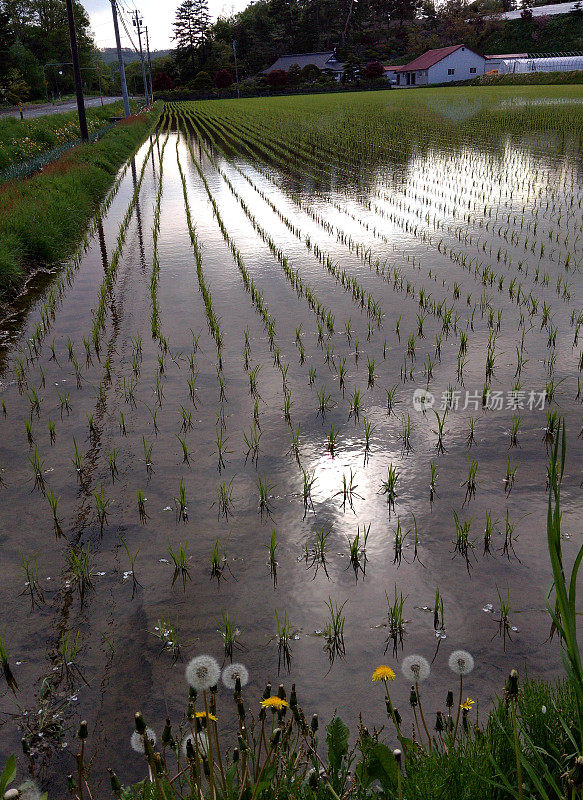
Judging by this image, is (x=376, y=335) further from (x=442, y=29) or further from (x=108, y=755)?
(x=442, y=29)

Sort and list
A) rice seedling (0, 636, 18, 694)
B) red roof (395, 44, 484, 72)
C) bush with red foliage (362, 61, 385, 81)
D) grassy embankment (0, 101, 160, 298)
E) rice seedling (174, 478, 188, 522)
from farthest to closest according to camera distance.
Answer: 1. bush with red foliage (362, 61, 385, 81)
2. red roof (395, 44, 484, 72)
3. grassy embankment (0, 101, 160, 298)
4. rice seedling (174, 478, 188, 522)
5. rice seedling (0, 636, 18, 694)

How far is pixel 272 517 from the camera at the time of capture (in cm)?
358

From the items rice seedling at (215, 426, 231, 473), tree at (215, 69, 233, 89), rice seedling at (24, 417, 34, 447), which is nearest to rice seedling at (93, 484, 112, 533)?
rice seedling at (215, 426, 231, 473)

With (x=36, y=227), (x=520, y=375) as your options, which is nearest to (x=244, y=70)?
(x=36, y=227)

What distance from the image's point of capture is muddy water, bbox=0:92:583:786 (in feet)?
8.38

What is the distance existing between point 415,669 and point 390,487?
166cm

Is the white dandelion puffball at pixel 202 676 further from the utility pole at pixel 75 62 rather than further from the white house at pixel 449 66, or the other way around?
the white house at pixel 449 66

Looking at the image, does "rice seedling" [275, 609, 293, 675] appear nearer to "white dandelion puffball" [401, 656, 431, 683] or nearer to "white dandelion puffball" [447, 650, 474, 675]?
"white dandelion puffball" [401, 656, 431, 683]

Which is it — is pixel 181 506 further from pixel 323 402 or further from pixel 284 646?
pixel 323 402

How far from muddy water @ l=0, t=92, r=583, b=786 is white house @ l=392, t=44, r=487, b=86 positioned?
60.5 meters

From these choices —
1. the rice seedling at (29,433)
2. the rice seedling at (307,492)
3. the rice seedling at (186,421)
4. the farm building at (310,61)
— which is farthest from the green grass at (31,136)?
the farm building at (310,61)

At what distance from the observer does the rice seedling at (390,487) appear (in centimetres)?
366

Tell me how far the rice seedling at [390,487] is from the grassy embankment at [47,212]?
5.80 metres

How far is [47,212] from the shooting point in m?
10.5
